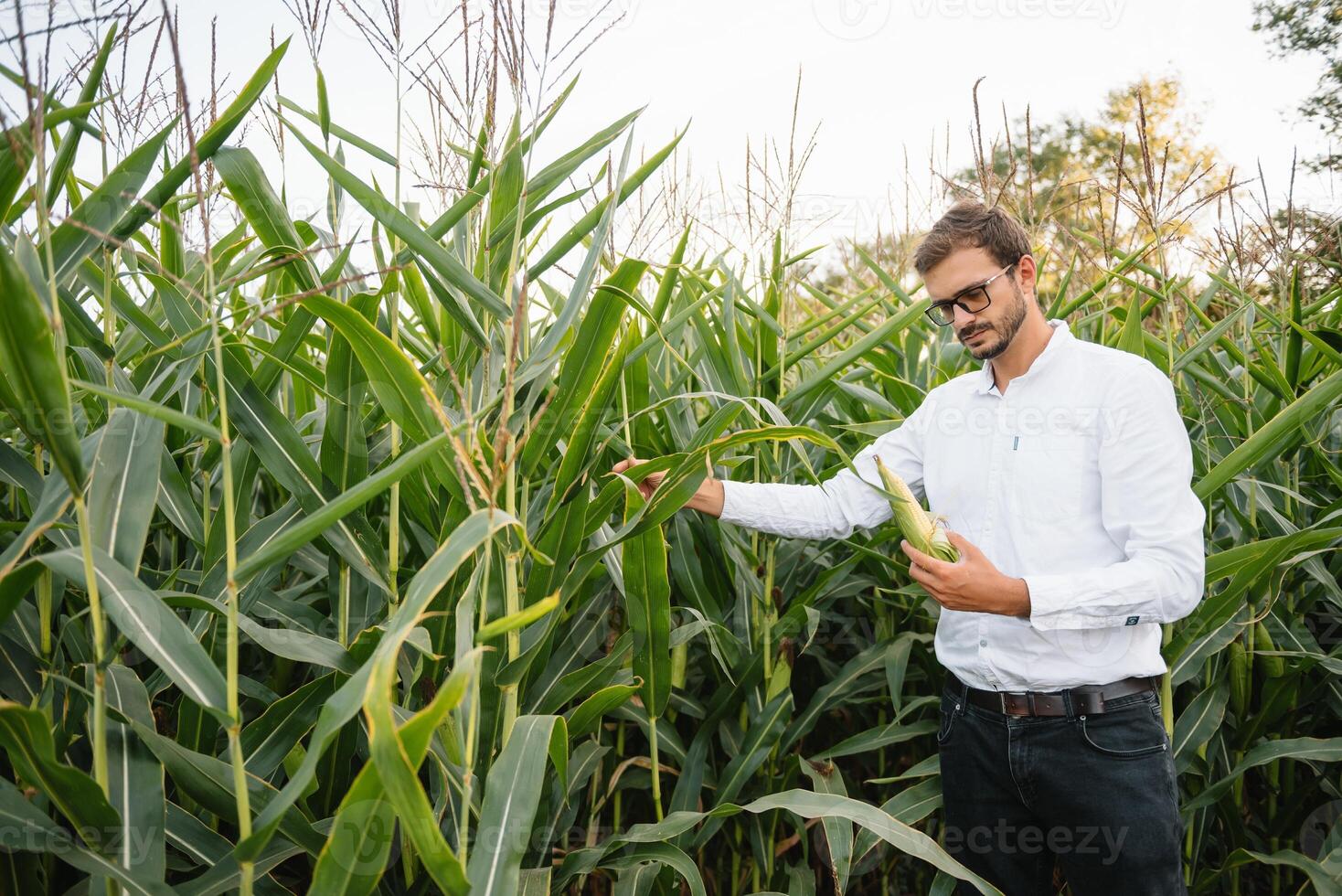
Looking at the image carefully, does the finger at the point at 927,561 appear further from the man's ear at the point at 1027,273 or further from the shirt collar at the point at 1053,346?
the man's ear at the point at 1027,273

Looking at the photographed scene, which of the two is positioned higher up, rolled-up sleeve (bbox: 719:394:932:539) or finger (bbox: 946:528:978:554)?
rolled-up sleeve (bbox: 719:394:932:539)

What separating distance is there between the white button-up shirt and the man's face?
105 millimetres

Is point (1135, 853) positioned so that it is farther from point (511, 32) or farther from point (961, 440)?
point (511, 32)

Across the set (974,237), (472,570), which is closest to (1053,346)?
(974,237)

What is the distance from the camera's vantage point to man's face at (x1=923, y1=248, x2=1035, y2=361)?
74.2 inches

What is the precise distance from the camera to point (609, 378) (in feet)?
4.76

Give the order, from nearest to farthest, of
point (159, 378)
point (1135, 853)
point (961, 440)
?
1. point (159, 378)
2. point (1135, 853)
3. point (961, 440)

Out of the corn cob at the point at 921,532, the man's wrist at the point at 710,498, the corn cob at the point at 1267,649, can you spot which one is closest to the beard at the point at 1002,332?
the corn cob at the point at 921,532

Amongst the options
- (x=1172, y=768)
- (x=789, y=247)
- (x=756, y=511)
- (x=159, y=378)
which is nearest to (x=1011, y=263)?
(x=789, y=247)

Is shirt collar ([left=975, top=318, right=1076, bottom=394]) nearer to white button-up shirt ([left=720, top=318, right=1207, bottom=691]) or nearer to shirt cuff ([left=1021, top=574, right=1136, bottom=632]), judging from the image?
white button-up shirt ([left=720, top=318, right=1207, bottom=691])

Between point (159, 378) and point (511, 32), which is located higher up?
point (511, 32)

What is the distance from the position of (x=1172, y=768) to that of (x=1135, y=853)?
20cm

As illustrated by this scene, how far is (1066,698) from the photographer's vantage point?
1.77 m

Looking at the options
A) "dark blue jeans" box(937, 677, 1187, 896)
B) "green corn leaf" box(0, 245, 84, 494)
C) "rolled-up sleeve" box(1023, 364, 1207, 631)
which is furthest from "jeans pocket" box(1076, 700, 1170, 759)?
"green corn leaf" box(0, 245, 84, 494)
